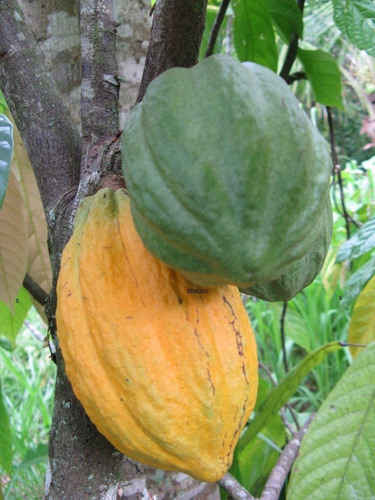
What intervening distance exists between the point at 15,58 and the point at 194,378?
62cm

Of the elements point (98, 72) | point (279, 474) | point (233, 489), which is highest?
point (98, 72)

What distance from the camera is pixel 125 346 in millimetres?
600

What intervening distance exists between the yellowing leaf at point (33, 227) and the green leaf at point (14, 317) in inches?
5.4

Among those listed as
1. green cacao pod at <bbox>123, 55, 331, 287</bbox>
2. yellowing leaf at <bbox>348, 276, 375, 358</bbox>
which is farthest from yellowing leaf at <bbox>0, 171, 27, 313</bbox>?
yellowing leaf at <bbox>348, 276, 375, 358</bbox>

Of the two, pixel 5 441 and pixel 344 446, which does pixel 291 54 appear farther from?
pixel 5 441

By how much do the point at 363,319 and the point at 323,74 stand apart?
0.63 metres

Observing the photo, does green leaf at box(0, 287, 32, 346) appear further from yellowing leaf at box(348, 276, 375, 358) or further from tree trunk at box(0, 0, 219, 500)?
yellowing leaf at box(348, 276, 375, 358)

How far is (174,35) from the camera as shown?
31.8 inches

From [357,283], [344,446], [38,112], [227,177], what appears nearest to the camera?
[227,177]

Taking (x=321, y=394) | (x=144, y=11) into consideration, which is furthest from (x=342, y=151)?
(x=144, y=11)

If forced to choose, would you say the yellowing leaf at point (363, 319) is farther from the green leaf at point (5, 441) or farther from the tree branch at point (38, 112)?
the green leaf at point (5, 441)

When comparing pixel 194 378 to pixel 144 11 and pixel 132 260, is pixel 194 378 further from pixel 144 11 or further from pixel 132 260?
pixel 144 11

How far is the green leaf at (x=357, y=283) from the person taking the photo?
1315mm

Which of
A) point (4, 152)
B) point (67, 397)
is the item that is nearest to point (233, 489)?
point (67, 397)
